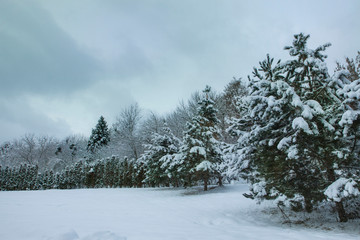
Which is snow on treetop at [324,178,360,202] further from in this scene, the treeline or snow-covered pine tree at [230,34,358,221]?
the treeline

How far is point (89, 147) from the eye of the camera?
42281 mm

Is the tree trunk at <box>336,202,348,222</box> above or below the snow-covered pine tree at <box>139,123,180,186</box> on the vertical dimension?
below

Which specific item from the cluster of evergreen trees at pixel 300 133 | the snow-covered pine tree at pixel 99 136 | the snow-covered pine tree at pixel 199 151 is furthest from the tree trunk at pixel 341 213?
the snow-covered pine tree at pixel 99 136

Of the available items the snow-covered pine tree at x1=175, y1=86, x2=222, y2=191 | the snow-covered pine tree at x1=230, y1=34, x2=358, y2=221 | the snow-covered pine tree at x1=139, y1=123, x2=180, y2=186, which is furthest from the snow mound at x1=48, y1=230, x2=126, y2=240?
the snow-covered pine tree at x1=139, y1=123, x2=180, y2=186

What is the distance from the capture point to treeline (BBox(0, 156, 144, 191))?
20125 mm

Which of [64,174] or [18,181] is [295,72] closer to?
[64,174]

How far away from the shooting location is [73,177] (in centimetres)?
2219

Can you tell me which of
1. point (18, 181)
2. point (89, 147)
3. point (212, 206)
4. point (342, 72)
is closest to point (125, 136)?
point (18, 181)

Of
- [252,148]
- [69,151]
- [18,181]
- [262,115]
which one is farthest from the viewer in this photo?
[69,151]

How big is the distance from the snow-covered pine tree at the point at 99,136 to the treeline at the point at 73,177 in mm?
18460

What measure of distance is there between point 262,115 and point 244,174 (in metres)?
2.44

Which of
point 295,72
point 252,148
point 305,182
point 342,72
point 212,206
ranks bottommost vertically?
point 212,206

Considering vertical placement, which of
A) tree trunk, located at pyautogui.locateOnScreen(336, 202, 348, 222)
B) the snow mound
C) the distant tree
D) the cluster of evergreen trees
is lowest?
tree trunk, located at pyautogui.locateOnScreen(336, 202, 348, 222)

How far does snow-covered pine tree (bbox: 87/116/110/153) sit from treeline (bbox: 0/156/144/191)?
60.6 feet
